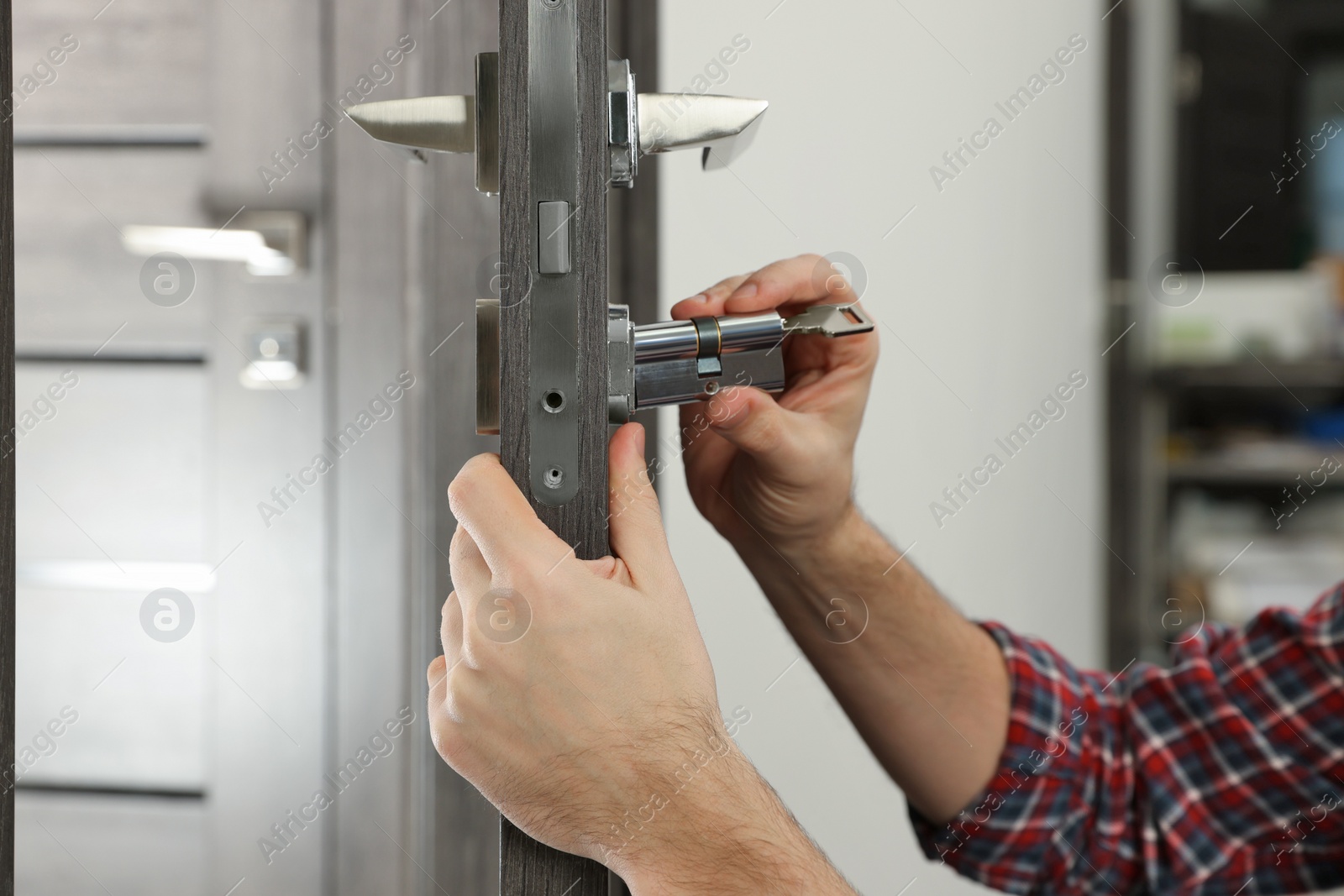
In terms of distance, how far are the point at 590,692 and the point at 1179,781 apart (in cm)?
58

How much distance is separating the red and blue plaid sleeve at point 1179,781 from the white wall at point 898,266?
0.26 meters

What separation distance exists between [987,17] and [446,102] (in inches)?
36.0

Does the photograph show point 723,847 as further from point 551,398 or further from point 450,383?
point 450,383

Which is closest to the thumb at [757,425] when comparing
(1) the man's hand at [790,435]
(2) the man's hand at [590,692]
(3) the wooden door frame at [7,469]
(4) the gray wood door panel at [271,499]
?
(1) the man's hand at [790,435]

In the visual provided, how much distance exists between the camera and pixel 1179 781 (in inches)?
28.0

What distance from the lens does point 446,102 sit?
35 centimetres

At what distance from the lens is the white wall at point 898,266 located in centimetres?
86

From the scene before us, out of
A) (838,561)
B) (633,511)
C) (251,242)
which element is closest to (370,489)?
(251,242)

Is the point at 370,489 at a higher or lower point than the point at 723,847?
higher

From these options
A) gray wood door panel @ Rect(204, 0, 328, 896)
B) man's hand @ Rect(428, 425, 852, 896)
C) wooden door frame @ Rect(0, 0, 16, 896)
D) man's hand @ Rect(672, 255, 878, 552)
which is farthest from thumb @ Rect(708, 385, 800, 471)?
gray wood door panel @ Rect(204, 0, 328, 896)

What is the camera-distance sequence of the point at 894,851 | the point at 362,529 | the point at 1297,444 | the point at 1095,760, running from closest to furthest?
the point at 1095,760, the point at 362,529, the point at 894,851, the point at 1297,444

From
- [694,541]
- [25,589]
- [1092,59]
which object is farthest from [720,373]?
[1092,59]

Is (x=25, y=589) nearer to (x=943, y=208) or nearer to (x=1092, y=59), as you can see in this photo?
(x=943, y=208)

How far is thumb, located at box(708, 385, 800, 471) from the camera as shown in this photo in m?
0.47
